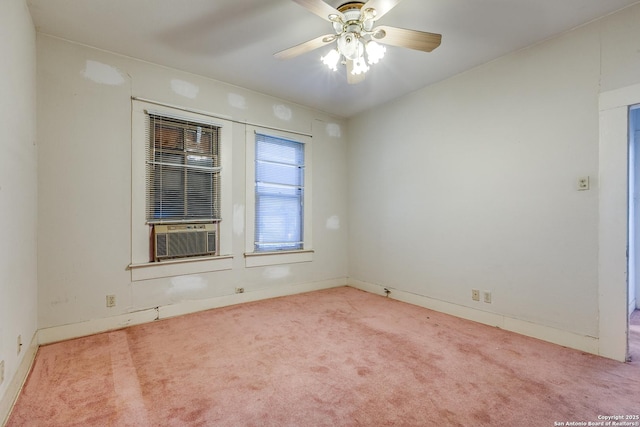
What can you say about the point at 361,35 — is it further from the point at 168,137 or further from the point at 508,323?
the point at 508,323

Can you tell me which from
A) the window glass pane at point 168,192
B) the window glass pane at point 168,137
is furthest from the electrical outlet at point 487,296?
the window glass pane at point 168,137

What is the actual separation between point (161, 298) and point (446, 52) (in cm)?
388

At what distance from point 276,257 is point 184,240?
1.24 m

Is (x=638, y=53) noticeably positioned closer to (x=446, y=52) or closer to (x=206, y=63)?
(x=446, y=52)

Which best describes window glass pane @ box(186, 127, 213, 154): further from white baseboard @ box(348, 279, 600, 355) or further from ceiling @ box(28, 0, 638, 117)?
white baseboard @ box(348, 279, 600, 355)

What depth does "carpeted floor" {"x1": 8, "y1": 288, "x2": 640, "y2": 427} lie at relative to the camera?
1631 millimetres

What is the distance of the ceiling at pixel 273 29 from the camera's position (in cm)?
224

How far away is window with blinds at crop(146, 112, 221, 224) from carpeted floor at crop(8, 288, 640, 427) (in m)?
1.20

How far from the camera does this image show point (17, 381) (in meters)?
1.83

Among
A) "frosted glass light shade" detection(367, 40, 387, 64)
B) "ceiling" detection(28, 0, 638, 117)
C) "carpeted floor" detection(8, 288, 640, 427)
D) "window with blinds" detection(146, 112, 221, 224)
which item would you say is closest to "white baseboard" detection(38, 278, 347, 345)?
"carpeted floor" detection(8, 288, 640, 427)

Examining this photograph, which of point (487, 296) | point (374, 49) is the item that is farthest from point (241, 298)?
point (374, 49)

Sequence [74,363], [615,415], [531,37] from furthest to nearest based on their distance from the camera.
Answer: [531,37]
[74,363]
[615,415]

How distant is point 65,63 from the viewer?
2689 mm

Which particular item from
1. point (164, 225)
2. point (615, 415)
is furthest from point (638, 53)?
point (164, 225)
